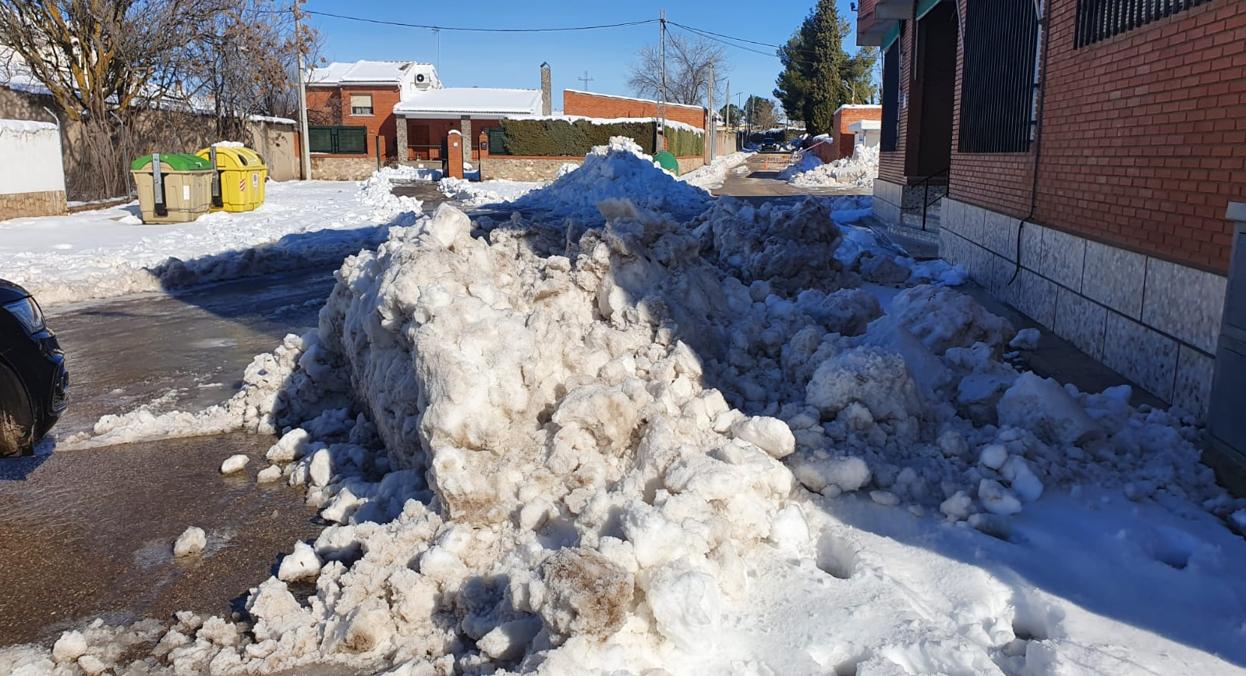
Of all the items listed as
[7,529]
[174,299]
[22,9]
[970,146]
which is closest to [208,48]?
[22,9]

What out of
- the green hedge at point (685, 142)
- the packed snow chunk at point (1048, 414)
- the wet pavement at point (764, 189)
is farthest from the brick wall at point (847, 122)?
the packed snow chunk at point (1048, 414)

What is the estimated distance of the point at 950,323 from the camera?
6691 mm

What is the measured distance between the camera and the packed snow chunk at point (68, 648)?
3.72m

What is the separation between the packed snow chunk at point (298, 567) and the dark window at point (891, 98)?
59.2 ft

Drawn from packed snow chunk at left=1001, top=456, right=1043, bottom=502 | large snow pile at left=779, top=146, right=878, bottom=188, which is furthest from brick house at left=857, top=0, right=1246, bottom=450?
large snow pile at left=779, top=146, right=878, bottom=188

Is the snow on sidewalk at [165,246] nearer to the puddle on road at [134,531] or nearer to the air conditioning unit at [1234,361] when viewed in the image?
the puddle on road at [134,531]

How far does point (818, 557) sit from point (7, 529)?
424 cm

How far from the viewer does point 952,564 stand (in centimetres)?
391

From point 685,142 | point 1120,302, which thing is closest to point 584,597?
point 1120,302

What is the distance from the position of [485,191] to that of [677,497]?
26.6m

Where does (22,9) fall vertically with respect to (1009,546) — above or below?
above

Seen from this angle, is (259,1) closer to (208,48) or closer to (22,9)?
(208,48)

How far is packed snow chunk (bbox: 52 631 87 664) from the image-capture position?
3.72 metres

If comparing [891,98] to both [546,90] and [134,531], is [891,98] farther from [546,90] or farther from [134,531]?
[546,90]
